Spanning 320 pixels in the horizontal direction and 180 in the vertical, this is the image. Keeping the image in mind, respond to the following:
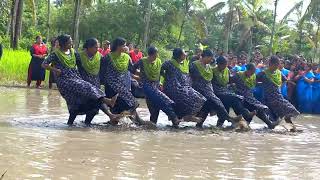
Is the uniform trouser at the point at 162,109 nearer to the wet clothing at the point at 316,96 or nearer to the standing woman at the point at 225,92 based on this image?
the standing woman at the point at 225,92

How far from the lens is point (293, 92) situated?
15.0m

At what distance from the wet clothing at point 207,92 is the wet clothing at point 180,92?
0.71 feet

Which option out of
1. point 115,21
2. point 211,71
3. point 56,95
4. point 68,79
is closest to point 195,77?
point 211,71

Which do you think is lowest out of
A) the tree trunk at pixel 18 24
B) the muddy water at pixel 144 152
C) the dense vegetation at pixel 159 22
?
the muddy water at pixel 144 152

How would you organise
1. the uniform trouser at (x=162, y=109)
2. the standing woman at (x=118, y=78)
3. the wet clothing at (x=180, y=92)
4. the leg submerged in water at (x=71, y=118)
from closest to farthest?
the leg submerged in water at (x=71, y=118) → the standing woman at (x=118, y=78) → the uniform trouser at (x=162, y=109) → the wet clothing at (x=180, y=92)

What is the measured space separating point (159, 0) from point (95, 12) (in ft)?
14.9

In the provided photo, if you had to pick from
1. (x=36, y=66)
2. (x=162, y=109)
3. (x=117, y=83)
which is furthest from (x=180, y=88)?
(x=36, y=66)

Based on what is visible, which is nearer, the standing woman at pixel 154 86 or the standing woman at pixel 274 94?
the standing woman at pixel 154 86

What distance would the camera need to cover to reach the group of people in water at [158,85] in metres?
9.03

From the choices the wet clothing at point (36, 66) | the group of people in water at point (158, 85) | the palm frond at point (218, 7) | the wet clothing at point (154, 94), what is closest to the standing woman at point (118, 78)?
the group of people in water at point (158, 85)

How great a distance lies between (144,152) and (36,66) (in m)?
9.66

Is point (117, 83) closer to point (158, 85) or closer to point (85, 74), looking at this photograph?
point (85, 74)

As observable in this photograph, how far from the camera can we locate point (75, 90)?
8.96 meters

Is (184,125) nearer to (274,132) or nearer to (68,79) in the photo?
(274,132)
